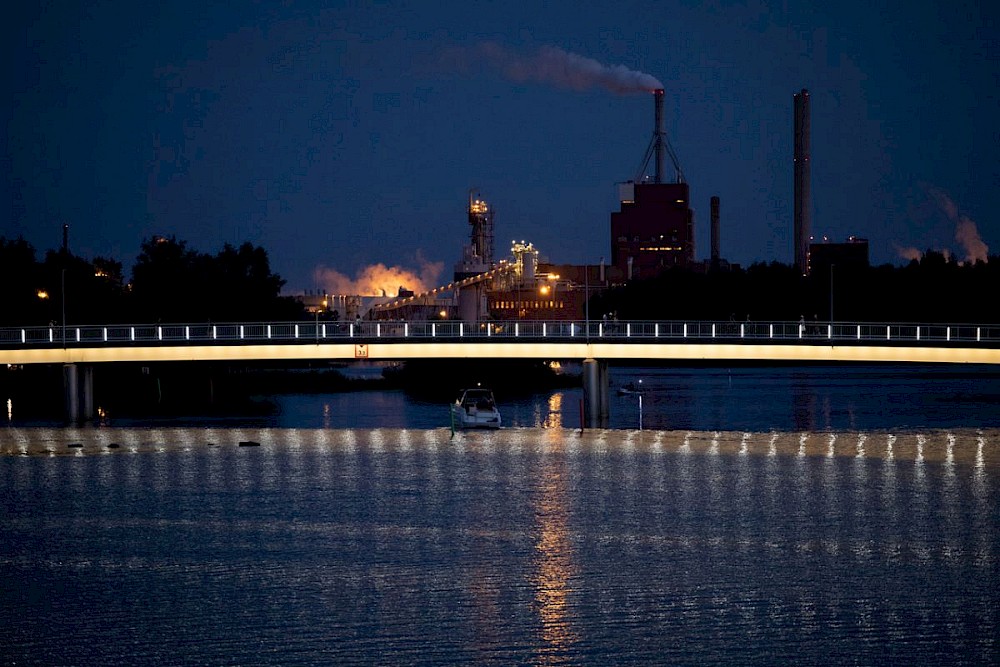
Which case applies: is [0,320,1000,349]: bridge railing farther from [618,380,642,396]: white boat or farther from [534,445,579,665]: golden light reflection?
[534,445,579,665]: golden light reflection

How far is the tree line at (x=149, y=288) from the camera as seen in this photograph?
438 feet

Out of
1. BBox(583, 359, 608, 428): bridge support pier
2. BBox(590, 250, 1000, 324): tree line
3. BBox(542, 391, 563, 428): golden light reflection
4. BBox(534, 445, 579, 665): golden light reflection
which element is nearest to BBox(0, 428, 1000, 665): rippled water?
BBox(534, 445, 579, 665): golden light reflection

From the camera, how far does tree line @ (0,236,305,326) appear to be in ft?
438

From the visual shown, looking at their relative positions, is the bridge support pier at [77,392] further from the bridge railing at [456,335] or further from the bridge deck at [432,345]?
the bridge railing at [456,335]

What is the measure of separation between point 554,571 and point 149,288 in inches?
5307

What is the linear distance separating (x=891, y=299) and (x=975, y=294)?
10414 millimetres

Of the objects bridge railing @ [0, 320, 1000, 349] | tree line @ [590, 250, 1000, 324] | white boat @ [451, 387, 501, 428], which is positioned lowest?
white boat @ [451, 387, 501, 428]

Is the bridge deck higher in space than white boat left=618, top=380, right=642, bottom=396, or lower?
higher

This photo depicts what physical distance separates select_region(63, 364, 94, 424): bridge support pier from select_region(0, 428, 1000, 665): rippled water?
28.1m

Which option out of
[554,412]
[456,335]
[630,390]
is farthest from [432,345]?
[630,390]

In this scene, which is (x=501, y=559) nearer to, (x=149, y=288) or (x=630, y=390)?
(x=630, y=390)

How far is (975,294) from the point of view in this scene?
14988cm

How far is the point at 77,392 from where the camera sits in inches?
3474

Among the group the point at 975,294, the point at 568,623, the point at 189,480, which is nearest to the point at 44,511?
the point at 189,480
